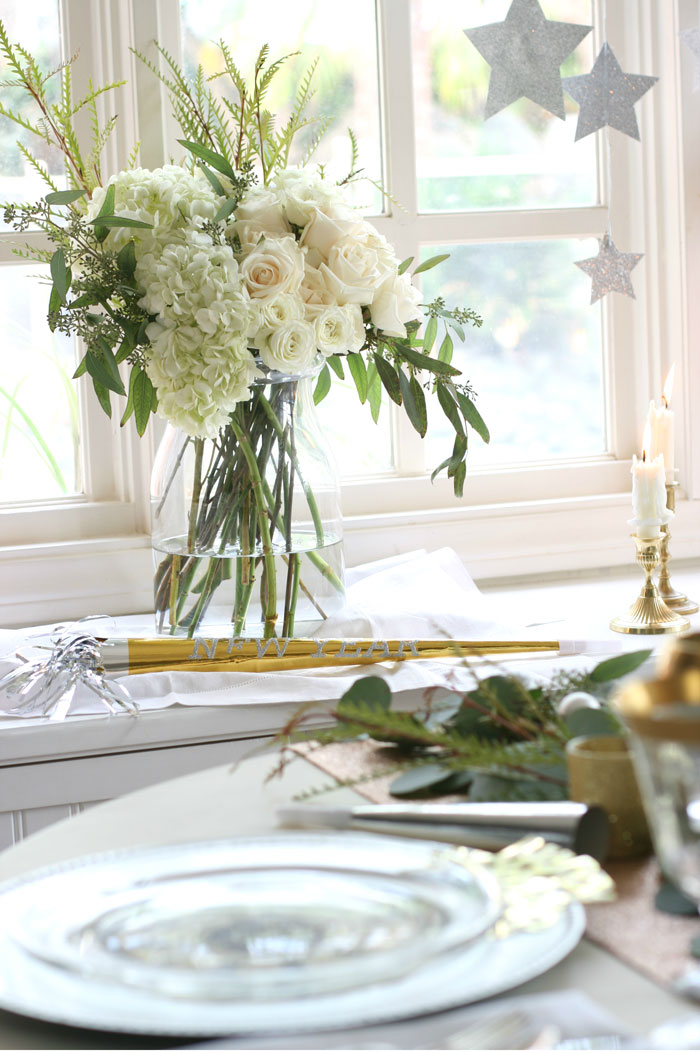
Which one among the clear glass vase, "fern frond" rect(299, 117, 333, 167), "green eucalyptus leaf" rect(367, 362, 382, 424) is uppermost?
"fern frond" rect(299, 117, 333, 167)

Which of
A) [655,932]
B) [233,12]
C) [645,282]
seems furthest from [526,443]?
[655,932]

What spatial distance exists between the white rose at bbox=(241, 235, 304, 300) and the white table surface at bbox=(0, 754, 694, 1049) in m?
0.56

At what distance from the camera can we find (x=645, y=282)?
2061 mm

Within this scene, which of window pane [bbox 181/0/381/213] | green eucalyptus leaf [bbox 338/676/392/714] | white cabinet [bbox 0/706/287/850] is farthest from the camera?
window pane [bbox 181/0/381/213]

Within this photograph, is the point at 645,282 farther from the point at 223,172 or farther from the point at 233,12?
the point at 223,172

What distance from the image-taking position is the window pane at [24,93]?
5.84ft

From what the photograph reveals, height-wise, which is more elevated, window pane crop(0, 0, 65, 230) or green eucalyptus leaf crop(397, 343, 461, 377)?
window pane crop(0, 0, 65, 230)

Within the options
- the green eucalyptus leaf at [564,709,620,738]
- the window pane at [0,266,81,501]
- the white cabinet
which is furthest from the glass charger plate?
the window pane at [0,266,81,501]

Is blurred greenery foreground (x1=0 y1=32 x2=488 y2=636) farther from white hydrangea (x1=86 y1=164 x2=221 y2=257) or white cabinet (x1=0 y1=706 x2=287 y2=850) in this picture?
white cabinet (x1=0 y1=706 x2=287 y2=850)

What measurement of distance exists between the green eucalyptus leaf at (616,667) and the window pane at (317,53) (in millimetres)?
1197

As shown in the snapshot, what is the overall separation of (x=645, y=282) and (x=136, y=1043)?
180 cm

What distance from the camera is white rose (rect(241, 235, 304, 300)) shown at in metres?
1.27

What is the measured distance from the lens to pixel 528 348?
6.79 ft

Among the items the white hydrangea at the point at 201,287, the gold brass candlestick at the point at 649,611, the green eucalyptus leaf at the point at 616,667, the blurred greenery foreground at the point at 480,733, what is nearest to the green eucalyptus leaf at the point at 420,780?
the blurred greenery foreground at the point at 480,733
